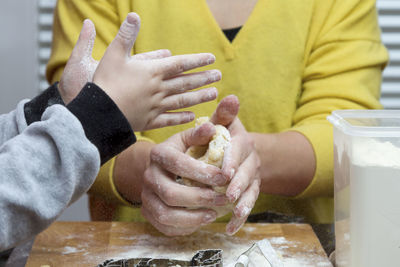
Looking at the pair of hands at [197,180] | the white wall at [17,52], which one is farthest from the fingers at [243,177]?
the white wall at [17,52]

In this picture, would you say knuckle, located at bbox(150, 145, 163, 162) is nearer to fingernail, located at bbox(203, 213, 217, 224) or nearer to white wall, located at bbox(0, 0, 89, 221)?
fingernail, located at bbox(203, 213, 217, 224)

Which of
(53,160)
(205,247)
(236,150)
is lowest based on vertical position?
(205,247)

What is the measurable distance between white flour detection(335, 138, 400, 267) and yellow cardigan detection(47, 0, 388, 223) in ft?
1.06

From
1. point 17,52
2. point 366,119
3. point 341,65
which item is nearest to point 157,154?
point 366,119

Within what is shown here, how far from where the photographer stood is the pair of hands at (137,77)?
55 cm

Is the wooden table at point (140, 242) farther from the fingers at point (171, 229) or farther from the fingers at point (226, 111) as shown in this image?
the fingers at point (226, 111)

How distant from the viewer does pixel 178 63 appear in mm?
591

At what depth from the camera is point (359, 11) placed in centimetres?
92

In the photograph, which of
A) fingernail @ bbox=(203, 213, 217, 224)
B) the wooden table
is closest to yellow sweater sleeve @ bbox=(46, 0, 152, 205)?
the wooden table

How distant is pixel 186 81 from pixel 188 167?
4.5 inches

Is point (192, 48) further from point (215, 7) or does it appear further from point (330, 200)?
point (330, 200)

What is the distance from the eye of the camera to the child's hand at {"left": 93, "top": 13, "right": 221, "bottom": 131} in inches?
21.8

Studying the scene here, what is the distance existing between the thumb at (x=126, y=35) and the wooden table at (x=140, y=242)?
27 cm

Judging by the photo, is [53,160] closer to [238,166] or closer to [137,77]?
[137,77]
